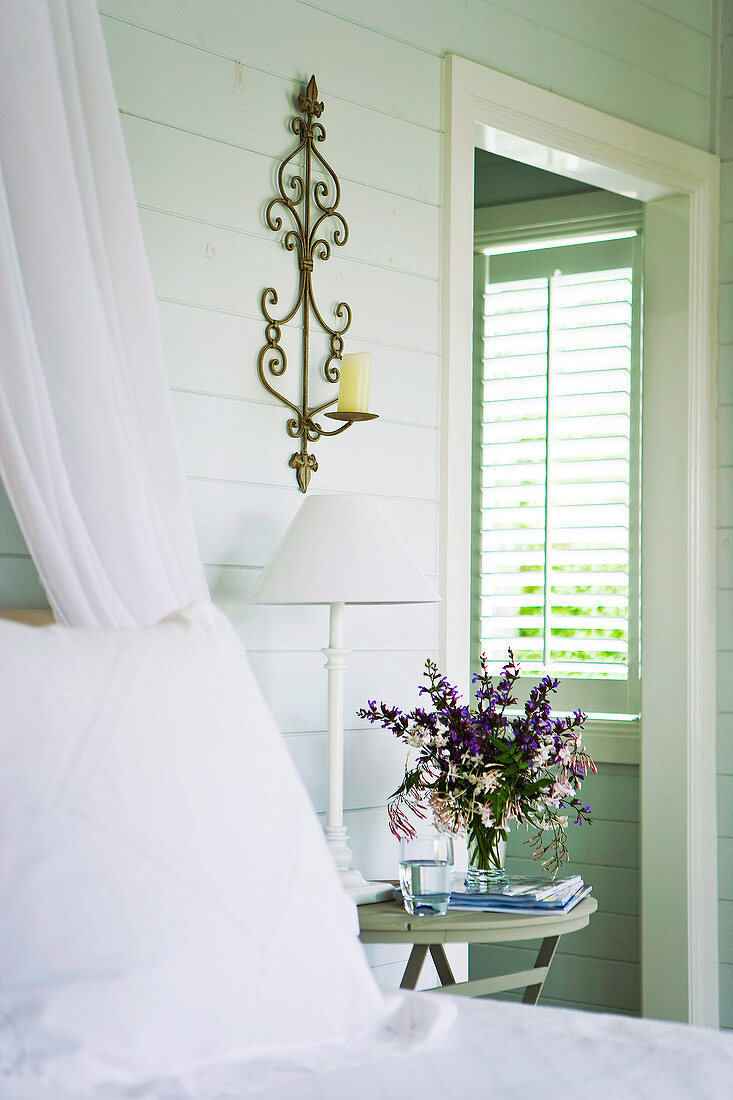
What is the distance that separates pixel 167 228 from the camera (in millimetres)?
2047

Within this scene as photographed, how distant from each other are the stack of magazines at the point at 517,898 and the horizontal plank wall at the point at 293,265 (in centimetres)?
36

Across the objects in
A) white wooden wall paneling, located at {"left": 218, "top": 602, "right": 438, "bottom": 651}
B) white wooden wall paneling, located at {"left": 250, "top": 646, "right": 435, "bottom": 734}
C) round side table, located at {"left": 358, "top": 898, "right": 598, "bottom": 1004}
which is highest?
white wooden wall paneling, located at {"left": 218, "top": 602, "right": 438, "bottom": 651}

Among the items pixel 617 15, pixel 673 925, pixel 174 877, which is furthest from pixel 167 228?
pixel 673 925

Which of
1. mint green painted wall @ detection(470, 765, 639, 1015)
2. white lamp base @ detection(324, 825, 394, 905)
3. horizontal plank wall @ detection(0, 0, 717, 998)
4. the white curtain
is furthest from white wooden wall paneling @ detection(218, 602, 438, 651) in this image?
mint green painted wall @ detection(470, 765, 639, 1015)

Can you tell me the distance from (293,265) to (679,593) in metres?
1.42

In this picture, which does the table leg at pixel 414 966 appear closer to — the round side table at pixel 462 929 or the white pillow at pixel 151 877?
the round side table at pixel 462 929

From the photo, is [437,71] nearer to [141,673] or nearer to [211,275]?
[211,275]

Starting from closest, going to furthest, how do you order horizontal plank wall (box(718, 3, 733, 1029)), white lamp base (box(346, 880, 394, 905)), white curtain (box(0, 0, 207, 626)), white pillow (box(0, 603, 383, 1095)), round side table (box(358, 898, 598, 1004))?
white pillow (box(0, 603, 383, 1095)), white curtain (box(0, 0, 207, 626)), round side table (box(358, 898, 598, 1004)), white lamp base (box(346, 880, 394, 905)), horizontal plank wall (box(718, 3, 733, 1029))

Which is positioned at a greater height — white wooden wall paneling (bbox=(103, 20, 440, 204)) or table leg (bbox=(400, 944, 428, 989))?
white wooden wall paneling (bbox=(103, 20, 440, 204))

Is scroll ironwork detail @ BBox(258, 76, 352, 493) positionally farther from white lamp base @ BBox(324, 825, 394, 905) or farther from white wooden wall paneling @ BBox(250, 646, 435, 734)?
white lamp base @ BBox(324, 825, 394, 905)

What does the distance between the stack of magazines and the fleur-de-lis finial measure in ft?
4.88

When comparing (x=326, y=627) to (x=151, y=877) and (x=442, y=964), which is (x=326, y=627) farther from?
(x=151, y=877)

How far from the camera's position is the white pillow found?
37.8 inches

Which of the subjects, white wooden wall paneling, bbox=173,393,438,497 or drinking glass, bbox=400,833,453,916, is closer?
drinking glass, bbox=400,833,453,916
